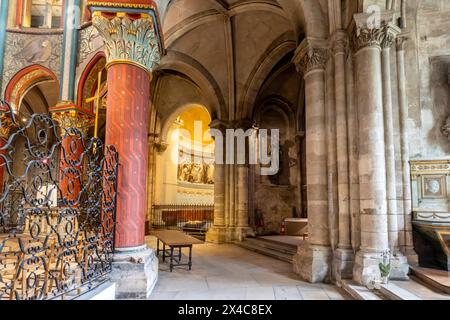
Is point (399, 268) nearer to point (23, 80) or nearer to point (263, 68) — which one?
point (263, 68)

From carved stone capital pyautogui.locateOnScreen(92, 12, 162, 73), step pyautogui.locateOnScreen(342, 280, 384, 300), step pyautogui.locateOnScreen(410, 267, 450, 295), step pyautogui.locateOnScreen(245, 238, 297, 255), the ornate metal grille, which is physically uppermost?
carved stone capital pyautogui.locateOnScreen(92, 12, 162, 73)

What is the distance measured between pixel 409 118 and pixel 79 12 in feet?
30.9

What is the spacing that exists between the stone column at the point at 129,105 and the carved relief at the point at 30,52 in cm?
510

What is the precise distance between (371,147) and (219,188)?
6.73 meters

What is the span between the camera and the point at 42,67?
8.91 meters

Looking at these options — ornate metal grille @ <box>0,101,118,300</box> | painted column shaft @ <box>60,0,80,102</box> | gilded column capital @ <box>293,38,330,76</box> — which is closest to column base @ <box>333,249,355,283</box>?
gilded column capital @ <box>293,38,330,76</box>

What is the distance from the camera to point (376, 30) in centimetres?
509

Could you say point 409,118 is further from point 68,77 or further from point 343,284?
point 68,77

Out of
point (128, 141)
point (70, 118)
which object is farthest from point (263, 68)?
point (128, 141)

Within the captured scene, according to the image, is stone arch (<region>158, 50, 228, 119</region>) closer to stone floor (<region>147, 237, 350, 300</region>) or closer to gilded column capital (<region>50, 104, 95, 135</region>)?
gilded column capital (<region>50, 104, 95, 135</region>)

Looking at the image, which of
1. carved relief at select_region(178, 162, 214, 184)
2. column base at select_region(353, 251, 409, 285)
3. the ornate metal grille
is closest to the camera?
the ornate metal grille

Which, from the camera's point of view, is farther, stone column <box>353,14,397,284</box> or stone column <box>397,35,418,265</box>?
stone column <box>397,35,418,265</box>

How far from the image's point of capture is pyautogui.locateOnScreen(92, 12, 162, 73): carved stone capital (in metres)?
4.84

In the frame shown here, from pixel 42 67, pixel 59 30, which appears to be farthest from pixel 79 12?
pixel 42 67
